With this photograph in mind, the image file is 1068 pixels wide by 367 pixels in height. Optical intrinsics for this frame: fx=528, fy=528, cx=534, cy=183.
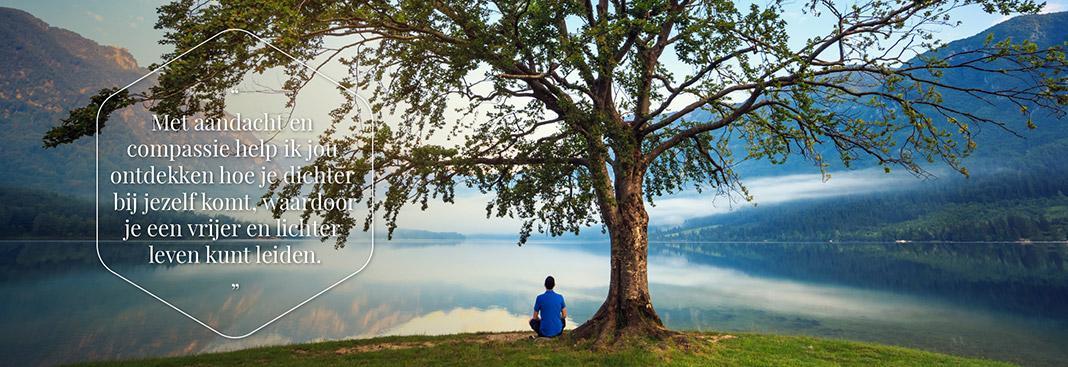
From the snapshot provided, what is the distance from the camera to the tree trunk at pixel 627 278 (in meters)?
16.6

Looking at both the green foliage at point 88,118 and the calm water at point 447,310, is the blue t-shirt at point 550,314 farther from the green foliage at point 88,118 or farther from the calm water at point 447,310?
the green foliage at point 88,118

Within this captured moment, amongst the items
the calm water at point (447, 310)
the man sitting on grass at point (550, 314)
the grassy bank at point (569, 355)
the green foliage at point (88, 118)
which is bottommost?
the calm water at point (447, 310)

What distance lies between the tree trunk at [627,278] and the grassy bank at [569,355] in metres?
1.02

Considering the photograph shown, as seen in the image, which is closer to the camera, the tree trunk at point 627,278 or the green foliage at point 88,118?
the green foliage at point 88,118

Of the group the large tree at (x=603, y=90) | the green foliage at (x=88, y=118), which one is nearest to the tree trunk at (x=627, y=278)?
the large tree at (x=603, y=90)

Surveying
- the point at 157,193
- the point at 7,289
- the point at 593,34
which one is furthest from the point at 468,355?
the point at 7,289

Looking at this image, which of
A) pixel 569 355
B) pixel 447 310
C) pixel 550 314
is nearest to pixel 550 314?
pixel 550 314

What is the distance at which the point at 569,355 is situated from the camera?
588 inches

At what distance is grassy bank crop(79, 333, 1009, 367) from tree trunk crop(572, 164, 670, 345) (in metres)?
1.02

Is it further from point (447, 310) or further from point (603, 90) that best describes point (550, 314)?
point (447, 310)

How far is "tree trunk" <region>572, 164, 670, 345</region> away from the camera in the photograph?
16.6m

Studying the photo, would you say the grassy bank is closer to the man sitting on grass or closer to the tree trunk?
the man sitting on grass

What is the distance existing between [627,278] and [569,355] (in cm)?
340

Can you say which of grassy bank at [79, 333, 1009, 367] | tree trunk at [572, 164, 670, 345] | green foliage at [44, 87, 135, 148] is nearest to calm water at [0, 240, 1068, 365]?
grassy bank at [79, 333, 1009, 367]
